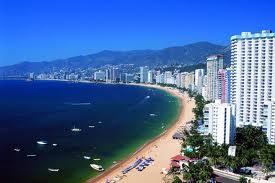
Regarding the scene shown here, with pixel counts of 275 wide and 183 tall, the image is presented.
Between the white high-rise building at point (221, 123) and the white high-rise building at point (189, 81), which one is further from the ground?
the white high-rise building at point (189, 81)

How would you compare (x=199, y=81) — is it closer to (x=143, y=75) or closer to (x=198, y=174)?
(x=143, y=75)

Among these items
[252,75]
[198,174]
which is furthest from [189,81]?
[198,174]

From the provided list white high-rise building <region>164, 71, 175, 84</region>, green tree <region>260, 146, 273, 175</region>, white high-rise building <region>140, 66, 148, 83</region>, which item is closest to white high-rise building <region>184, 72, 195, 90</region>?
white high-rise building <region>164, 71, 175, 84</region>

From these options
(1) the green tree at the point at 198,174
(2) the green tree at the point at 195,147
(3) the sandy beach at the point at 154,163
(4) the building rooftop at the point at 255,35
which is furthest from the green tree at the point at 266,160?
(4) the building rooftop at the point at 255,35

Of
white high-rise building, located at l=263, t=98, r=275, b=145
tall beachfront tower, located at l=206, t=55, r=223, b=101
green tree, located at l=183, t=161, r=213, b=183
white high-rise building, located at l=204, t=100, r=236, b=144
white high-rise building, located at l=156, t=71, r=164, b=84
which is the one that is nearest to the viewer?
green tree, located at l=183, t=161, r=213, b=183

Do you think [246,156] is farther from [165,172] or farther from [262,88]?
[262,88]

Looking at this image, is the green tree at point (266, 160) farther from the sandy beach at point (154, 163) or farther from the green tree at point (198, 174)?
the sandy beach at point (154, 163)

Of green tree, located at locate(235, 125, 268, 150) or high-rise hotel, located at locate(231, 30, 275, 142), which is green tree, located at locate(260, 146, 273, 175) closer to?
green tree, located at locate(235, 125, 268, 150)
